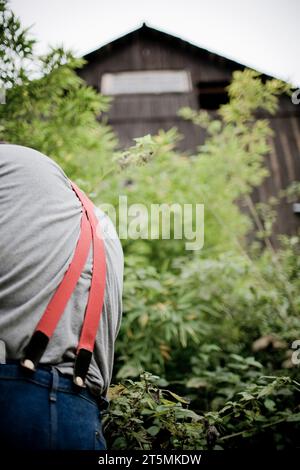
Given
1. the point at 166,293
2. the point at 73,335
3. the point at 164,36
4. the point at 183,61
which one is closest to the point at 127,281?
the point at 166,293

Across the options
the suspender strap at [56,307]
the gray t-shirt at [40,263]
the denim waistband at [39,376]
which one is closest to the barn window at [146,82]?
the gray t-shirt at [40,263]

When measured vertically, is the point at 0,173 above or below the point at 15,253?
above

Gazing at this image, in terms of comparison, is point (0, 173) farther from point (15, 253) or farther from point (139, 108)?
point (139, 108)

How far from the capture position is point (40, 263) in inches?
39.9

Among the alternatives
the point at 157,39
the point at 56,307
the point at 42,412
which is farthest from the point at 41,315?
the point at 157,39

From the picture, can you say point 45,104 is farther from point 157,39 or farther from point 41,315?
point 157,39

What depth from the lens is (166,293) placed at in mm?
2920

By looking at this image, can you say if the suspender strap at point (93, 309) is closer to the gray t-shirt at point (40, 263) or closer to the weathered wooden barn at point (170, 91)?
the gray t-shirt at point (40, 263)

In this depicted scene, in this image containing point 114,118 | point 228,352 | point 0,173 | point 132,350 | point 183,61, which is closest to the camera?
point 0,173

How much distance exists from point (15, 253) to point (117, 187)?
248cm

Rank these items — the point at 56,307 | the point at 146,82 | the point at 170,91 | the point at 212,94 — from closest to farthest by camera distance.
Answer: the point at 56,307
the point at 170,91
the point at 146,82
the point at 212,94

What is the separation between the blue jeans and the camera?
85cm

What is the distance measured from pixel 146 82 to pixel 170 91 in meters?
0.77

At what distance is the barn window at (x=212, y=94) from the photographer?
902cm
